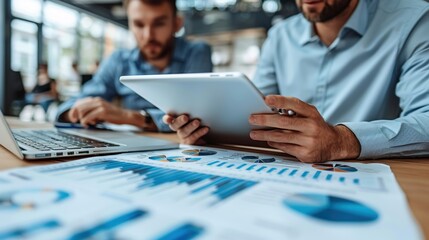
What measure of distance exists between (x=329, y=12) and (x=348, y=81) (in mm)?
202

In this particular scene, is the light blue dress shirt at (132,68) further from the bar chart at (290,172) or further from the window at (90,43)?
the window at (90,43)

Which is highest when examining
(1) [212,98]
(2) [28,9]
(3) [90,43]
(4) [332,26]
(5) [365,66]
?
(2) [28,9]

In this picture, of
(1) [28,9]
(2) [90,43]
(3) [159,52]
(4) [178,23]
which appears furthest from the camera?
(2) [90,43]

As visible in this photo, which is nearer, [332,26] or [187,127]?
[187,127]

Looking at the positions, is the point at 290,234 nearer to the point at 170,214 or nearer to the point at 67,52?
the point at 170,214

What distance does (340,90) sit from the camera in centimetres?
93

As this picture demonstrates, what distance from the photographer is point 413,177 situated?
0.44m

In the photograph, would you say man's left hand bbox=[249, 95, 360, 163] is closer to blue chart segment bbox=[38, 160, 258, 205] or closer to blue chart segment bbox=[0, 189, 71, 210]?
blue chart segment bbox=[38, 160, 258, 205]

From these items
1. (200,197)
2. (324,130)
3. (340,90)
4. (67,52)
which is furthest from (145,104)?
(67,52)

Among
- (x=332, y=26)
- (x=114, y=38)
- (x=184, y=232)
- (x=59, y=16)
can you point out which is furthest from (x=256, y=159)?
(x=114, y=38)

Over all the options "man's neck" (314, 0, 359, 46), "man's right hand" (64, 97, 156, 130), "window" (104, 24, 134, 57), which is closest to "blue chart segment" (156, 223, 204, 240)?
"man's right hand" (64, 97, 156, 130)

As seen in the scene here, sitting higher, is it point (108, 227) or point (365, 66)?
point (365, 66)

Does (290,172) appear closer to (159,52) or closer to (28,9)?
(159,52)

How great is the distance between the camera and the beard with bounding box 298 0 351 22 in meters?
0.89
